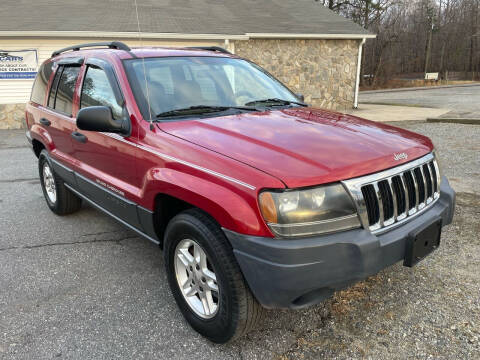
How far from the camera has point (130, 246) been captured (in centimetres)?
408

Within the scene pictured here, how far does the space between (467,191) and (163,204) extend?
4338mm

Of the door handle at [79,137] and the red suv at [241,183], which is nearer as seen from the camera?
the red suv at [241,183]

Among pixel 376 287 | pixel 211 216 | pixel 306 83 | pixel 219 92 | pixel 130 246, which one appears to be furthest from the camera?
pixel 306 83

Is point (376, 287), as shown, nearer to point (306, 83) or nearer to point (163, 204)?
point (163, 204)

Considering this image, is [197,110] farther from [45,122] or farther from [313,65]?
[313,65]

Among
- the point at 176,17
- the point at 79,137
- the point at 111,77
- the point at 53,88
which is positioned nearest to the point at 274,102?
the point at 111,77

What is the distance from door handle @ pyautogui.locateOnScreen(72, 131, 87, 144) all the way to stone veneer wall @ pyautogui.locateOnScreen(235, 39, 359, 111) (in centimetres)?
1225

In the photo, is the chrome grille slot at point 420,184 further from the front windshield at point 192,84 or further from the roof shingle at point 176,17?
the roof shingle at point 176,17

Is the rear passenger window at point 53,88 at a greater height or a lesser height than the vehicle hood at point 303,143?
greater

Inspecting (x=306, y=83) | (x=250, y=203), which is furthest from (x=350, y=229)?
(x=306, y=83)

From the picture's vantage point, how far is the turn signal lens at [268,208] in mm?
2102

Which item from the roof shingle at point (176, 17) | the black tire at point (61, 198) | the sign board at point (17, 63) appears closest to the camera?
the black tire at point (61, 198)

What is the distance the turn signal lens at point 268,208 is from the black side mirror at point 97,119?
1404 mm

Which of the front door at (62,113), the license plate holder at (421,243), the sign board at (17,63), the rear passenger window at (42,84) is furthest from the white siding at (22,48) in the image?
the license plate holder at (421,243)
